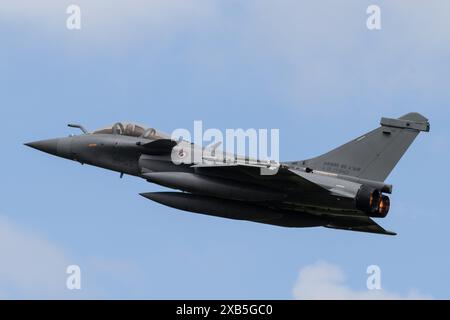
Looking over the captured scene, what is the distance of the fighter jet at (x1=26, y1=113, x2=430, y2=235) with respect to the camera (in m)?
32.2

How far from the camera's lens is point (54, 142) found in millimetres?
36562

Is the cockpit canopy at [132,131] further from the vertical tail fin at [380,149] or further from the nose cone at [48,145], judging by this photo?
the vertical tail fin at [380,149]

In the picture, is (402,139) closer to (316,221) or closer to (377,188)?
(377,188)

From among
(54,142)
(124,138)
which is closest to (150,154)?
(124,138)

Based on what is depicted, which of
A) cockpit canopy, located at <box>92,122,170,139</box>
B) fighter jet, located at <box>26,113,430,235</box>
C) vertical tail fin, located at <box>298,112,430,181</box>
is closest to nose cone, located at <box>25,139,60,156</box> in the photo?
cockpit canopy, located at <box>92,122,170,139</box>

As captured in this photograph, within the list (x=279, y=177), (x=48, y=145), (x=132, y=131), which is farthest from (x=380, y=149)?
(x=48, y=145)

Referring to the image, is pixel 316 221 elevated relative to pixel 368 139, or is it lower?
lower

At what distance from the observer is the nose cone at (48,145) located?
36500mm

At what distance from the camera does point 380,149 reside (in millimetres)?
32812

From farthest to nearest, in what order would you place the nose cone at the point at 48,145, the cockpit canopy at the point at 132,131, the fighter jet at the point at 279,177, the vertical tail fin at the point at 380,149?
the nose cone at the point at 48,145, the cockpit canopy at the point at 132,131, the vertical tail fin at the point at 380,149, the fighter jet at the point at 279,177

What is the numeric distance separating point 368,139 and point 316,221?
3083 millimetres

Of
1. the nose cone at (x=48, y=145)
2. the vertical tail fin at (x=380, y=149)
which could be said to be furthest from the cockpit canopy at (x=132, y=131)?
the vertical tail fin at (x=380, y=149)

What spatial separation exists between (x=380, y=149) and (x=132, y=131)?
7.35m

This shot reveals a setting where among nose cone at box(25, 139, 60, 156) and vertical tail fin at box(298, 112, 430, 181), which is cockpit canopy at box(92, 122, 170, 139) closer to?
nose cone at box(25, 139, 60, 156)
